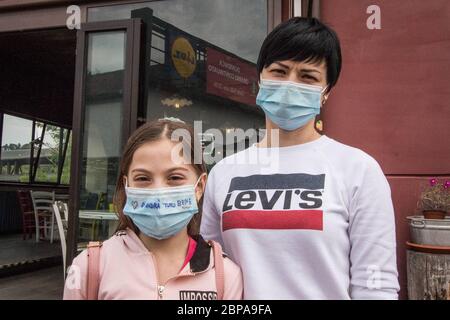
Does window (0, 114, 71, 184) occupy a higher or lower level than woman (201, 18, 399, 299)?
higher

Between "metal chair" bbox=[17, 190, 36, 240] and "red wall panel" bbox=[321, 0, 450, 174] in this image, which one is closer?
"red wall panel" bbox=[321, 0, 450, 174]

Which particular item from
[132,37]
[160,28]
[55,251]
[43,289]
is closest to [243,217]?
[132,37]

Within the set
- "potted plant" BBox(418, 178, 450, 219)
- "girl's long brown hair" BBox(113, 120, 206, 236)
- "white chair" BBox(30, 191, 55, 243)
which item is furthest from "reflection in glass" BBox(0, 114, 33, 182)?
"girl's long brown hair" BBox(113, 120, 206, 236)

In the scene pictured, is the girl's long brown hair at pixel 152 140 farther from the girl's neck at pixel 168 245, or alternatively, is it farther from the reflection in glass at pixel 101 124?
the reflection in glass at pixel 101 124

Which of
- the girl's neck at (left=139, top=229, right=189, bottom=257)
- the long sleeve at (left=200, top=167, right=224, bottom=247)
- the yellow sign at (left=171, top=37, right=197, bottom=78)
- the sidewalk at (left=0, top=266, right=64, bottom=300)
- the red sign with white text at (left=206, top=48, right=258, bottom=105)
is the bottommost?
the sidewalk at (left=0, top=266, right=64, bottom=300)

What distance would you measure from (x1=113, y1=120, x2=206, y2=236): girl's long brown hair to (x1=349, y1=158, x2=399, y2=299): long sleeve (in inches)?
18.8

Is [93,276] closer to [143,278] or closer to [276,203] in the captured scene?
[143,278]

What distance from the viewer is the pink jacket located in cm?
111

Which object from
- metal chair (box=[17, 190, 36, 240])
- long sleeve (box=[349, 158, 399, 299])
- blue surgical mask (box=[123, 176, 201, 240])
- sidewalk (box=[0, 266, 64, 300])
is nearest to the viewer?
long sleeve (box=[349, 158, 399, 299])

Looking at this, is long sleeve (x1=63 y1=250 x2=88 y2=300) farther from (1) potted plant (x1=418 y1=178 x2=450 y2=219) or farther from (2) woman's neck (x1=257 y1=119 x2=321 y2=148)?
(1) potted plant (x1=418 y1=178 x2=450 y2=219)

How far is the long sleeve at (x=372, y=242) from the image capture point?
107cm

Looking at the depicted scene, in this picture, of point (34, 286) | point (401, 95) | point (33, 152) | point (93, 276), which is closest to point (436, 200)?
point (401, 95)

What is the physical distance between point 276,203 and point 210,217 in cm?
27

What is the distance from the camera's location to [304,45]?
1.20 metres
